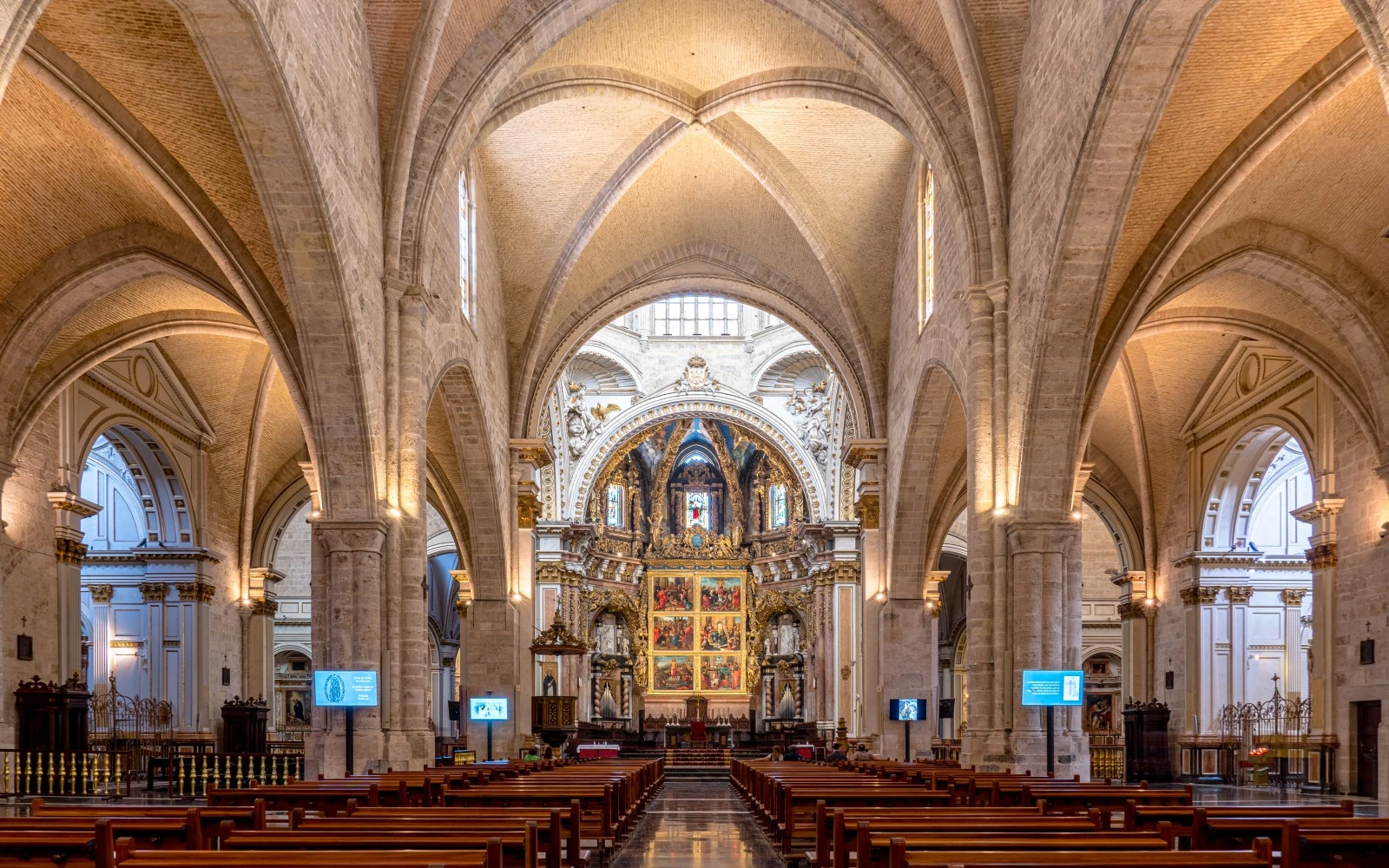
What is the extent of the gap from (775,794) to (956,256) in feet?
32.1

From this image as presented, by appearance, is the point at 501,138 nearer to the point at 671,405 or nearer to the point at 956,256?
the point at 956,256

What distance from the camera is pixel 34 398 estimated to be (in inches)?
884

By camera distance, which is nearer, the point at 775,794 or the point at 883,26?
the point at 775,794

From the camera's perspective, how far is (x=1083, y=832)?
6.95 metres

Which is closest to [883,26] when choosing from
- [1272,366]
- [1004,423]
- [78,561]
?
[1004,423]

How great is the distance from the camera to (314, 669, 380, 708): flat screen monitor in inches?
690

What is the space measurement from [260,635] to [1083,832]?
87.5ft

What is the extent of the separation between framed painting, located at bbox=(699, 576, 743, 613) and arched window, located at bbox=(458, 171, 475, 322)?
74.2 feet

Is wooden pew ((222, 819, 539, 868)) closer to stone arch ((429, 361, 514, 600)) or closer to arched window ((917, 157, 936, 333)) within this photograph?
arched window ((917, 157, 936, 333))

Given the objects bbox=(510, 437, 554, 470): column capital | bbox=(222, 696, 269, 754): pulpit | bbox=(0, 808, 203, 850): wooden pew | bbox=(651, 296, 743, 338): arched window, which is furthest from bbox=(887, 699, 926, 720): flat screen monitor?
bbox=(0, 808, 203, 850): wooden pew

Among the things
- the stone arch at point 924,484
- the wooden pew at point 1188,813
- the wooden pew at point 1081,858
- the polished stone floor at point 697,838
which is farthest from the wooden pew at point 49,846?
the stone arch at point 924,484

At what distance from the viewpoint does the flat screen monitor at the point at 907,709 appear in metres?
26.8

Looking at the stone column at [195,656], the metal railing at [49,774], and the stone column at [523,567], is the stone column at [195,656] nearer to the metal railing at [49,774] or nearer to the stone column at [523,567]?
the stone column at [523,567]

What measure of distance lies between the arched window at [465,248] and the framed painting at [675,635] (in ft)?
74.3
